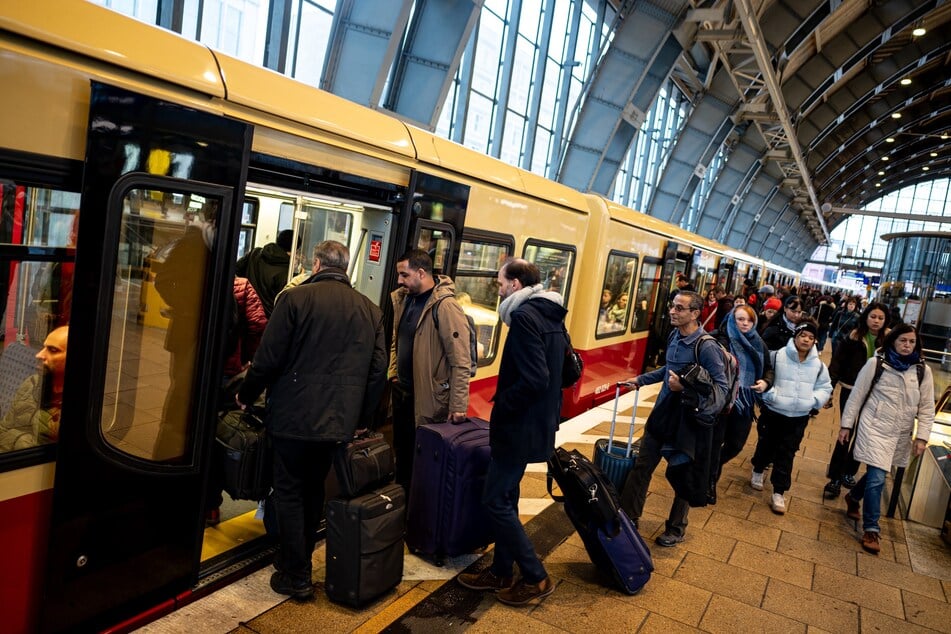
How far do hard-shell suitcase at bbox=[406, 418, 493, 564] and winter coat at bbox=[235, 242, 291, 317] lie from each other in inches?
66.3

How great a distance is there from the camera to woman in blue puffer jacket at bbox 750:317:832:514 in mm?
5379

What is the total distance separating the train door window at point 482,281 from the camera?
488 centimetres

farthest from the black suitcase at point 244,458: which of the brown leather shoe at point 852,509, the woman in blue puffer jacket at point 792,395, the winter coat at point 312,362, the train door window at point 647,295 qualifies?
the train door window at point 647,295

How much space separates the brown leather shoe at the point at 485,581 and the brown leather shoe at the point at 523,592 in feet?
0.18

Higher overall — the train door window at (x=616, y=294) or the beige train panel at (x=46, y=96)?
the beige train panel at (x=46, y=96)

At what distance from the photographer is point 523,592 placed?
11.4 feet

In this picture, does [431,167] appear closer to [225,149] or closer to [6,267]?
[225,149]

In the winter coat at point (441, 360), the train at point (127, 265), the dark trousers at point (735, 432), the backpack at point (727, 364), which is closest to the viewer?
the train at point (127, 265)

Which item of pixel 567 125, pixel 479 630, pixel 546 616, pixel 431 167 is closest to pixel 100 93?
pixel 431 167

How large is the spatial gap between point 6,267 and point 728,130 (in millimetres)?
27000

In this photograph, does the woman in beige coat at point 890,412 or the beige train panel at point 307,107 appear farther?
the woman in beige coat at point 890,412

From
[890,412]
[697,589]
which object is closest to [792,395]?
[890,412]

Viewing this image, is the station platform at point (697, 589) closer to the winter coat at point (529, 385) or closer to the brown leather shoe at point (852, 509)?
the brown leather shoe at point (852, 509)

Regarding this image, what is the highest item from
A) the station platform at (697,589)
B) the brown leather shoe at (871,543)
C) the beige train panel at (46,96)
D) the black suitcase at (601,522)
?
the beige train panel at (46,96)
